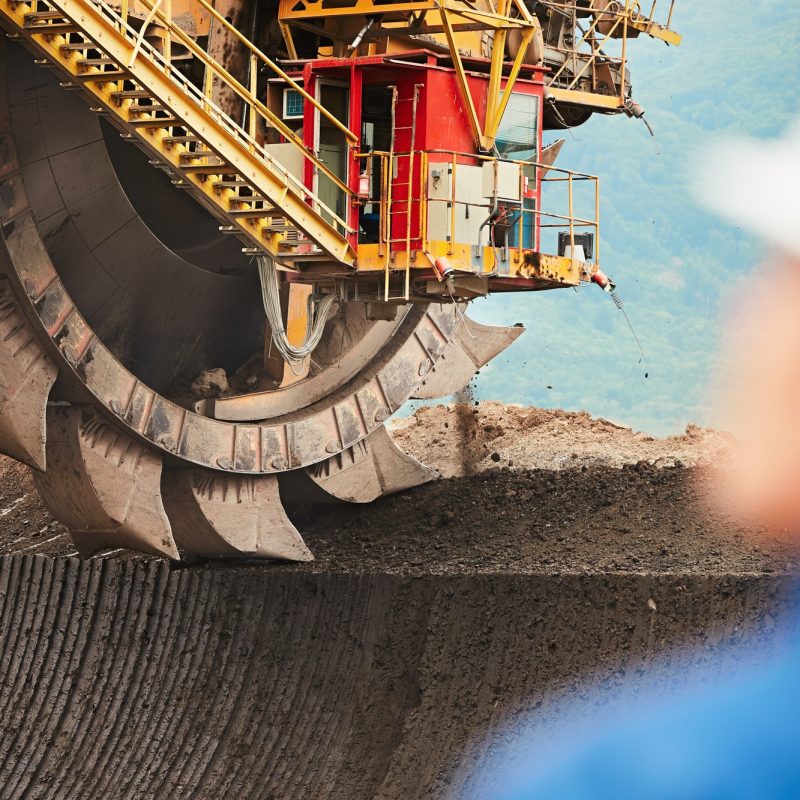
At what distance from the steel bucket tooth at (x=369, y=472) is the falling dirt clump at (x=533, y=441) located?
90 cm

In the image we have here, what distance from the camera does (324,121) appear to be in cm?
1466

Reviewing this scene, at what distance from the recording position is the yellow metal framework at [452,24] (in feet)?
46.9

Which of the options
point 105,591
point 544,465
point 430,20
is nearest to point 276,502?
point 105,591

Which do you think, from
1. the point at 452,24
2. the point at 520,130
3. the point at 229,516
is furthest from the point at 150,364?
the point at 452,24

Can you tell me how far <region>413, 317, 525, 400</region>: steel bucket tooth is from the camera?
18672mm

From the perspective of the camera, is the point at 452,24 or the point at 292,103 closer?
the point at 452,24

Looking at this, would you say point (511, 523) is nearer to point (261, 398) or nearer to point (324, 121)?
point (261, 398)

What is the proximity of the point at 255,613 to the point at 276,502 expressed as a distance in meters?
1.50

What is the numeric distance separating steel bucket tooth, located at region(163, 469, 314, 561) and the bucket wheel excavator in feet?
0.07

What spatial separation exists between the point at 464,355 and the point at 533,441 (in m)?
1.64

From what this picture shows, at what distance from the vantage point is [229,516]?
16.2 m

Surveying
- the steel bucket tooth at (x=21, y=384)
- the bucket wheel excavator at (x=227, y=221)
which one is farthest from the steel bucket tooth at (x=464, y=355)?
the steel bucket tooth at (x=21, y=384)

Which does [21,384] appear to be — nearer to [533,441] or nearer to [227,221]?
[227,221]

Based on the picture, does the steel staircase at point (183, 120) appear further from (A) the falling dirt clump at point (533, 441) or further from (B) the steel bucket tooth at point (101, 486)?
(A) the falling dirt clump at point (533, 441)
